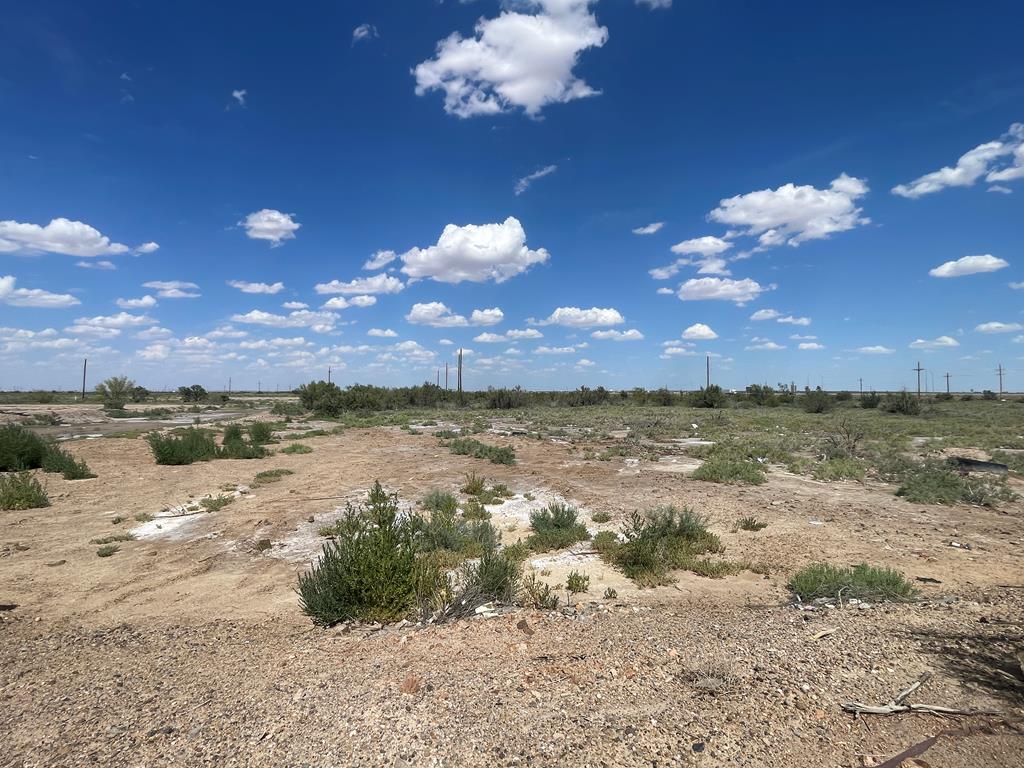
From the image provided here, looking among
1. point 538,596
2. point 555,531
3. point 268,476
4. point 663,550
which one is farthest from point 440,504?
point 268,476

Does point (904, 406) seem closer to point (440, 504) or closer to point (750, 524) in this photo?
point (750, 524)

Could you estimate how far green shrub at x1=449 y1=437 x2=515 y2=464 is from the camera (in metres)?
19.5

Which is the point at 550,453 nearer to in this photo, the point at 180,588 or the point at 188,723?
the point at 180,588

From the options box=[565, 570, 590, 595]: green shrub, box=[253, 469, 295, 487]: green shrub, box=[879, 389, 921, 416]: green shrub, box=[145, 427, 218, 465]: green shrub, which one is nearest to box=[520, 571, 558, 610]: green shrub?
box=[565, 570, 590, 595]: green shrub

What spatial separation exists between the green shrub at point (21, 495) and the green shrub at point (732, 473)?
56.9ft

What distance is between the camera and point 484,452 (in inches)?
815

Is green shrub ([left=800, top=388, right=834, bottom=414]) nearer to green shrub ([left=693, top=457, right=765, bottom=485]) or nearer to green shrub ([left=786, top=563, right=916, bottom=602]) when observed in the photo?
green shrub ([left=693, top=457, right=765, bottom=485])

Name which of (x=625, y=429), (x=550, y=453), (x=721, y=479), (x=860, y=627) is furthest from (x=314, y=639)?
(x=625, y=429)

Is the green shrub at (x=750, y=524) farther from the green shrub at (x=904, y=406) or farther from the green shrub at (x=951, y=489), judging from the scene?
the green shrub at (x=904, y=406)

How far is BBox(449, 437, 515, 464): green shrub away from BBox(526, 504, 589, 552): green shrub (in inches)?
335

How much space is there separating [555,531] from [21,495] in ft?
42.4

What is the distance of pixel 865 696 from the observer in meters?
4.11

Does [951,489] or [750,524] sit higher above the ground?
[951,489]

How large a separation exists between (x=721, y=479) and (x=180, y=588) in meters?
13.3
